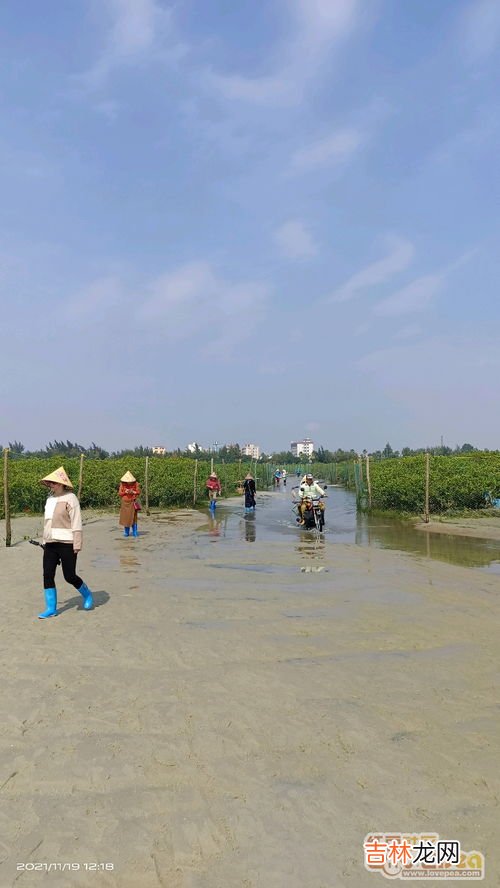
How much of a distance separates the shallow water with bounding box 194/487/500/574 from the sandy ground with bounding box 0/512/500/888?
12.8ft

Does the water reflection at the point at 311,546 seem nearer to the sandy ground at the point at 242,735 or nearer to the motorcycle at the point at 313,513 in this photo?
the motorcycle at the point at 313,513

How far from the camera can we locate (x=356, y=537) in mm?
A: 15250

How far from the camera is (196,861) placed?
108 inches

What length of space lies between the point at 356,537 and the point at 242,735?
1165cm

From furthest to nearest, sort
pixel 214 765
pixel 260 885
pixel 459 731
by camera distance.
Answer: pixel 459 731 < pixel 214 765 < pixel 260 885

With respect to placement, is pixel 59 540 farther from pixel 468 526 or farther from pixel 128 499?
pixel 468 526

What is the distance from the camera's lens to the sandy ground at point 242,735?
283cm

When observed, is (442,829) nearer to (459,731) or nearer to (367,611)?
(459,731)

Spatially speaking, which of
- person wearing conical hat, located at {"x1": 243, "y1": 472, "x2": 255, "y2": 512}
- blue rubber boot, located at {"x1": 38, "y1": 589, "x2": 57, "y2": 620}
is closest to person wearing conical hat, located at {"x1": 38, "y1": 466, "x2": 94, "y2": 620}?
blue rubber boot, located at {"x1": 38, "y1": 589, "x2": 57, "y2": 620}

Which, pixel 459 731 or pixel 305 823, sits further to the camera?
pixel 459 731

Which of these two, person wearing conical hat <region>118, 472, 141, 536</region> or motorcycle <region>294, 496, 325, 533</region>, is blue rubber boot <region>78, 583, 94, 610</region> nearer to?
person wearing conical hat <region>118, 472, 141, 536</region>

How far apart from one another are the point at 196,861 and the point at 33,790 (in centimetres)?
116

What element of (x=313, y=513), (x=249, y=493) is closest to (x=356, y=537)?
(x=313, y=513)

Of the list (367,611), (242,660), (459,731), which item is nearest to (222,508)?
(367,611)
